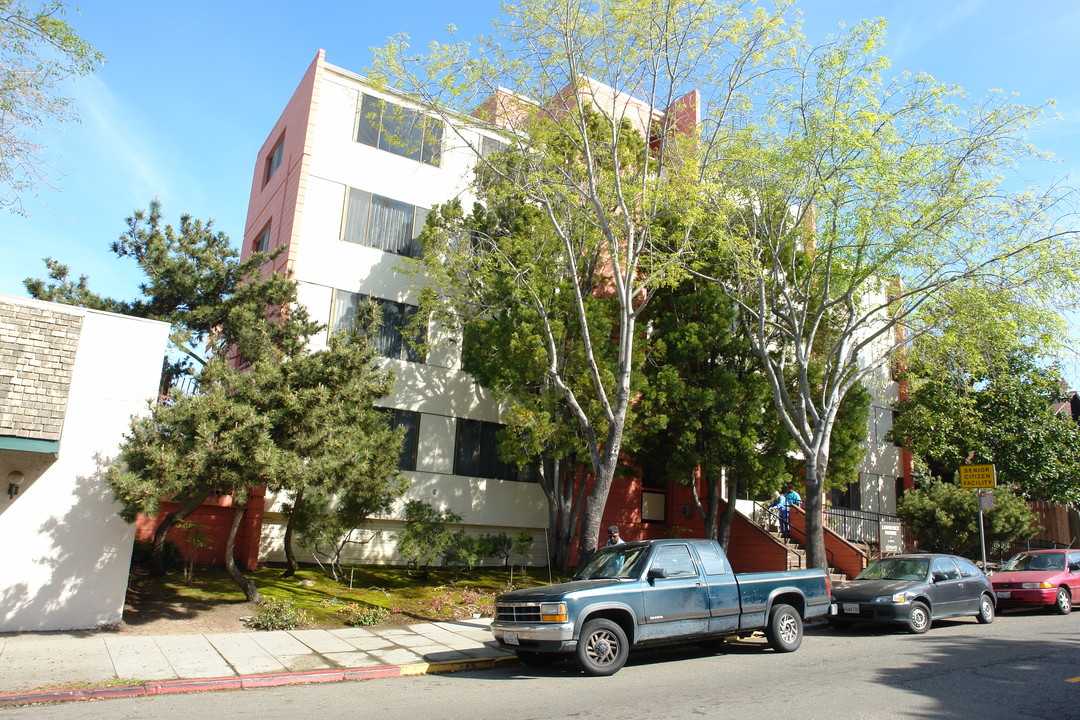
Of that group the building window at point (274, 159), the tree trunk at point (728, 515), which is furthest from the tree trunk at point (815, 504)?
the building window at point (274, 159)

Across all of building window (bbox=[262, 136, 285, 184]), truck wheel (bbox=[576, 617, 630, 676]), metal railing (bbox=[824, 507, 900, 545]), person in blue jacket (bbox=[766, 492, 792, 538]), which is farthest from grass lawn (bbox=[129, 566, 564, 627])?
building window (bbox=[262, 136, 285, 184])

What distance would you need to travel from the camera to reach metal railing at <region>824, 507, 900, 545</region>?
2291 centimetres

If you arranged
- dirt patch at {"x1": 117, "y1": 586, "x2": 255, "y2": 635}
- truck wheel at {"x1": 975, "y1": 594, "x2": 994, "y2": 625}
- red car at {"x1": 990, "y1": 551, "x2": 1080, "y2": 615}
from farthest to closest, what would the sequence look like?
red car at {"x1": 990, "y1": 551, "x2": 1080, "y2": 615}, truck wheel at {"x1": 975, "y1": 594, "x2": 994, "y2": 625}, dirt patch at {"x1": 117, "y1": 586, "x2": 255, "y2": 635}

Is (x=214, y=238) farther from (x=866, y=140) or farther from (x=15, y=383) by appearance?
(x=866, y=140)

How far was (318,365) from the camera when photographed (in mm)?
12617

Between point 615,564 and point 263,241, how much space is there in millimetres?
17319

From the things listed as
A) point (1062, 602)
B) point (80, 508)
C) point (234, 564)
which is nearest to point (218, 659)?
point (234, 564)

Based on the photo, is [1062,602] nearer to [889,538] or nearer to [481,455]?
[889,538]

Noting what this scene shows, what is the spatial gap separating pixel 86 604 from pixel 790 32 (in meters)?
16.2

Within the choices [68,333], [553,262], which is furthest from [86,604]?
[553,262]

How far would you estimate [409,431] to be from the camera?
64.2 ft

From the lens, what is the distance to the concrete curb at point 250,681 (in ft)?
26.2

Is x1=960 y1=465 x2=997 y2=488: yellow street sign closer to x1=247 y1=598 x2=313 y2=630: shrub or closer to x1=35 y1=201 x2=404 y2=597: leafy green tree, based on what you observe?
x1=35 y1=201 x2=404 y2=597: leafy green tree

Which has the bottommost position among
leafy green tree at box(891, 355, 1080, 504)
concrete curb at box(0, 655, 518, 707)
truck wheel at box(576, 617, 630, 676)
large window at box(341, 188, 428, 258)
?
concrete curb at box(0, 655, 518, 707)
